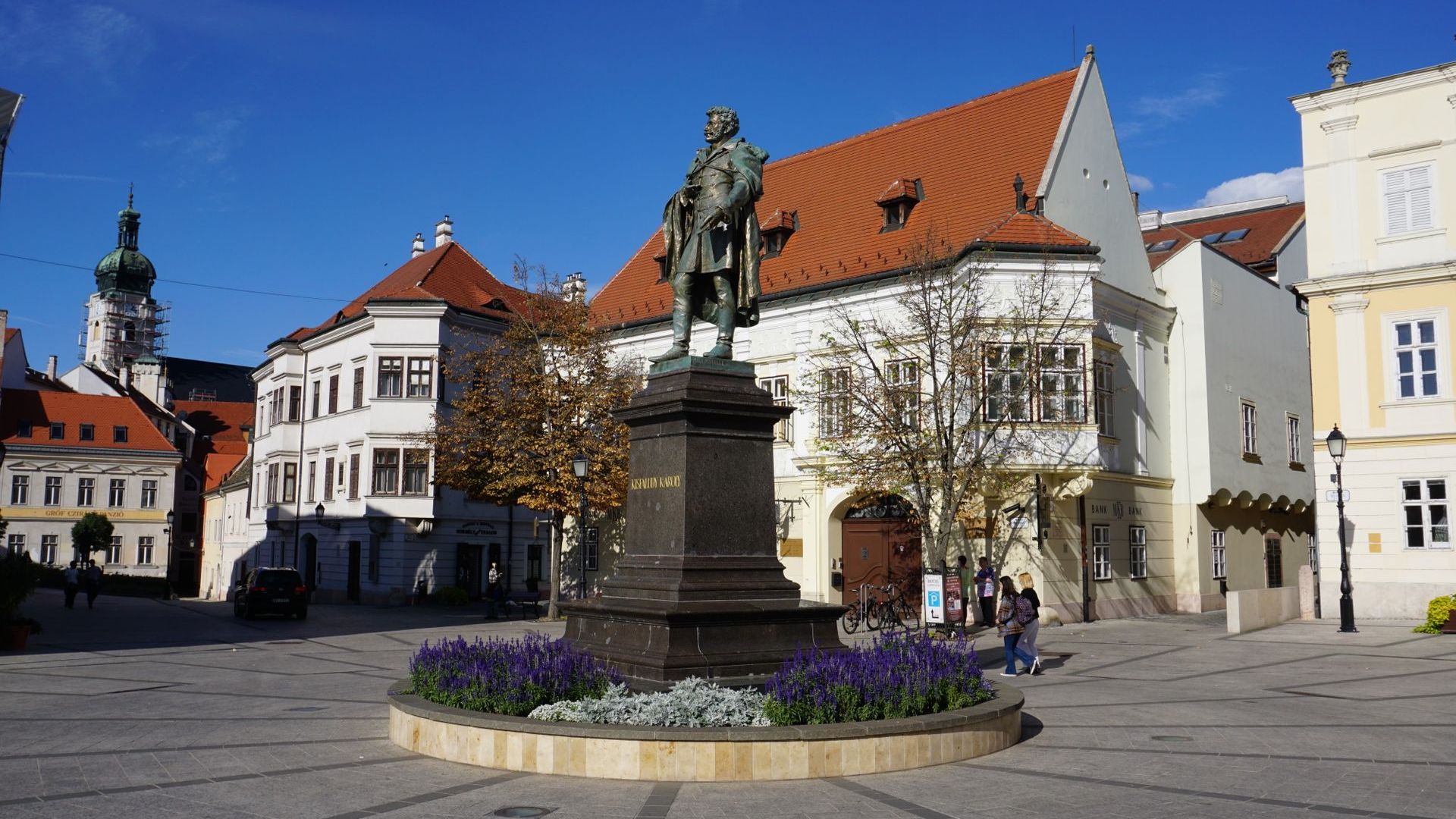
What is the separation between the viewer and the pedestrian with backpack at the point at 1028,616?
16.2m

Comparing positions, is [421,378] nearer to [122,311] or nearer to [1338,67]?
[1338,67]

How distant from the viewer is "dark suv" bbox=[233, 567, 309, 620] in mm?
32594

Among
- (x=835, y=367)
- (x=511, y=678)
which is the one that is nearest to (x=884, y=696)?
(x=511, y=678)

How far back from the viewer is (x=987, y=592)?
25.7 metres

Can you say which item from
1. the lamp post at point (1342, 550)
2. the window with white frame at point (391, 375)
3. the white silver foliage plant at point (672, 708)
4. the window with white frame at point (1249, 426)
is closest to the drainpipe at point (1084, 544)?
the lamp post at point (1342, 550)

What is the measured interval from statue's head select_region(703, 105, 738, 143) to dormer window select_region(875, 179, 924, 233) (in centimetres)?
1910

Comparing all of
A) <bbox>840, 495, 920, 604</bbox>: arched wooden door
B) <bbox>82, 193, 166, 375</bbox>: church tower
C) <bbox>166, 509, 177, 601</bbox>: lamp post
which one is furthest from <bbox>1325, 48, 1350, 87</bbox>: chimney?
<bbox>82, 193, 166, 375</bbox>: church tower

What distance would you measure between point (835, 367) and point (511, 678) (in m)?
17.9

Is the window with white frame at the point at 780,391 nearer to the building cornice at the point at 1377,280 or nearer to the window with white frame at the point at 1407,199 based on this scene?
the building cornice at the point at 1377,280

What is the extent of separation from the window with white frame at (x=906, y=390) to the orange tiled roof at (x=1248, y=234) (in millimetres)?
13219

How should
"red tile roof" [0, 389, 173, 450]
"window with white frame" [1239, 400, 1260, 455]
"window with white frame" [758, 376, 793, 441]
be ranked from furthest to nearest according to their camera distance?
1. "red tile roof" [0, 389, 173, 450]
2. "window with white frame" [1239, 400, 1260, 455]
3. "window with white frame" [758, 376, 793, 441]

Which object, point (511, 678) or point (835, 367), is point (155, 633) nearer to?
point (835, 367)

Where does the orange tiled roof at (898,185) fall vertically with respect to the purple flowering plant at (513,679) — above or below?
above

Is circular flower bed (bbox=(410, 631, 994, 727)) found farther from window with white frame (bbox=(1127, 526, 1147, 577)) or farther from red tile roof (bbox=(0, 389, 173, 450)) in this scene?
red tile roof (bbox=(0, 389, 173, 450))
